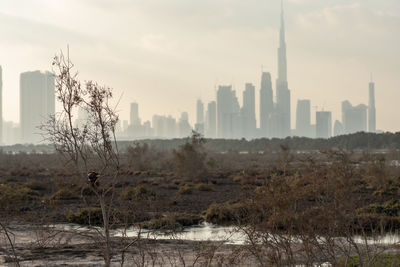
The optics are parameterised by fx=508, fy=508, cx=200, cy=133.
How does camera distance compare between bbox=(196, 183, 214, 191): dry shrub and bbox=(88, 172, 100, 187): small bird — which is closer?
bbox=(88, 172, 100, 187): small bird

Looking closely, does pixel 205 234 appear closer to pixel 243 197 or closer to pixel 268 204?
pixel 243 197

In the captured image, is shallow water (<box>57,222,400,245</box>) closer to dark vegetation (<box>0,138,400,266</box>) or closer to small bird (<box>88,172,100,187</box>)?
dark vegetation (<box>0,138,400,266</box>)

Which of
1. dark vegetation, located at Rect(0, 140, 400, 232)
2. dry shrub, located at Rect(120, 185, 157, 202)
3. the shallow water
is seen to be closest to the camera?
dark vegetation, located at Rect(0, 140, 400, 232)

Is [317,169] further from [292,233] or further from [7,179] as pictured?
[7,179]

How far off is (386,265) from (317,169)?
13.5 feet

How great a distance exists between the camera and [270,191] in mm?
9227

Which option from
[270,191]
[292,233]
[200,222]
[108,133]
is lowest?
[200,222]

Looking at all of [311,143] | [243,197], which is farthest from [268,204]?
[311,143]

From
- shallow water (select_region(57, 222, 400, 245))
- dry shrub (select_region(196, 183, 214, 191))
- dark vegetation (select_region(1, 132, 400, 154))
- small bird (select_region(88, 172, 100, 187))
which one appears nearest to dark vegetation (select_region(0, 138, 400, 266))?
dry shrub (select_region(196, 183, 214, 191))

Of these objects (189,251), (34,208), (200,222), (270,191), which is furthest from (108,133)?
(34,208)

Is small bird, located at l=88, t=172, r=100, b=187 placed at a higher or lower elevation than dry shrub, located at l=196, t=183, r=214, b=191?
higher

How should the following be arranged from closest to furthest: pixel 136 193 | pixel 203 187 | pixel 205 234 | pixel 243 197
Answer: pixel 136 193 < pixel 205 234 < pixel 243 197 < pixel 203 187

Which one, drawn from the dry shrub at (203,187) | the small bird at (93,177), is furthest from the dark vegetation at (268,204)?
the small bird at (93,177)

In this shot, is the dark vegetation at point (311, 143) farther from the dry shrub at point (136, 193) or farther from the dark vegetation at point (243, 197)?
the dry shrub at point (136, 193)
